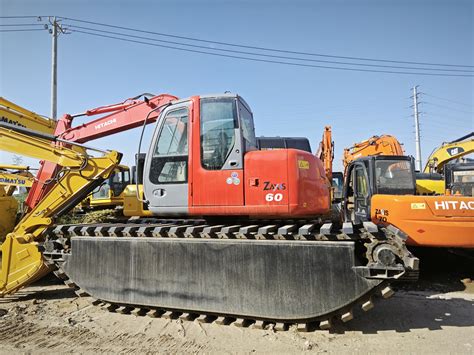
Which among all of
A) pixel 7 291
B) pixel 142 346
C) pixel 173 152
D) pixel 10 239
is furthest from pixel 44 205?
pixel 142 346

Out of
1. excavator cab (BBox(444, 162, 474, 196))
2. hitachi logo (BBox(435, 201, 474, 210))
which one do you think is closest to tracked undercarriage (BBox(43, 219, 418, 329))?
hitachi logo (BBox(435, 201, 474, 210))

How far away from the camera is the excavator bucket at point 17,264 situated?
213 inches

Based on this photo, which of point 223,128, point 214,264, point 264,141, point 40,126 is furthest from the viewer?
point 264,141

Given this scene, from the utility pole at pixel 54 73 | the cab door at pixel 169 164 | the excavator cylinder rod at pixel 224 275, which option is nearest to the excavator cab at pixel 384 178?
the excavator cylinder rod at pixel 224 275

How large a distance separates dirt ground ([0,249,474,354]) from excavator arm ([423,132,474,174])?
627cm

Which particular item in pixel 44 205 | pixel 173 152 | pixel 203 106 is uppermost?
pixel 203 106

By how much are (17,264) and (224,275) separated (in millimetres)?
3539

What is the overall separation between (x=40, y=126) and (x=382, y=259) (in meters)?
7.26

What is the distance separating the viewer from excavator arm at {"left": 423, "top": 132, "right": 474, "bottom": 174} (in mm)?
10109

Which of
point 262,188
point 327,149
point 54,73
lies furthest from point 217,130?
point 54,73

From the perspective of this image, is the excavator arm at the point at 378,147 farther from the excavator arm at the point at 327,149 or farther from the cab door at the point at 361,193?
the cab door at the point at 361,193

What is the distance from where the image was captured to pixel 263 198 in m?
4.38

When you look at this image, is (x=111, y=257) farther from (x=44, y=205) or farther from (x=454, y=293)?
(x=454, y=293)

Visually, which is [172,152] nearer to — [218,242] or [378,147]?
[218,242]
